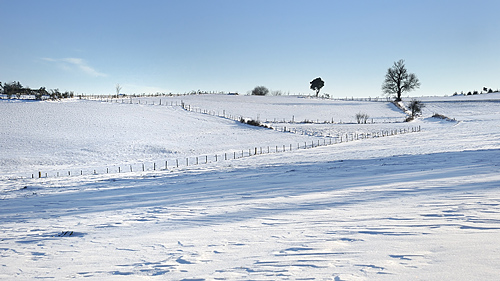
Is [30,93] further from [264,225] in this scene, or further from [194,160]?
[264,225]

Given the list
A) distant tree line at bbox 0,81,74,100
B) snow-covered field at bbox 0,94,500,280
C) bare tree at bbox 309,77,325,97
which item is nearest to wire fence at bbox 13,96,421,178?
snow-covered field at bbox 0,94,500,280

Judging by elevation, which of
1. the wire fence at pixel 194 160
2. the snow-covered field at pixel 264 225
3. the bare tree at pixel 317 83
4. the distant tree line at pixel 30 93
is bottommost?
the wire fence at pixel 194 160

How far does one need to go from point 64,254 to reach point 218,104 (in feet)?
236

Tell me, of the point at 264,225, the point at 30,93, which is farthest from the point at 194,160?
the point at 30,93

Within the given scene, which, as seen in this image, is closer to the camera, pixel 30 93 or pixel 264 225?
pixel 264 225

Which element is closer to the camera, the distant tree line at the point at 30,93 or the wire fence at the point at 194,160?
the wire fence at the point at 194,160

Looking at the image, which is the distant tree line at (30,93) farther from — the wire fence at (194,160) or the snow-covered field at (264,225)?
the snow-covered field at (264,225)

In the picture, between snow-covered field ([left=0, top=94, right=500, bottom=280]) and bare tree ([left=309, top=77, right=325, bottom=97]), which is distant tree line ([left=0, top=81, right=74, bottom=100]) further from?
bare tree ([left=309, top=77, right=325, bottom=97])

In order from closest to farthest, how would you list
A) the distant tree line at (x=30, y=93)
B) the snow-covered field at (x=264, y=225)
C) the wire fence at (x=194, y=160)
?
1. the snow-covered field at (x=264, y=225)
2. the wire fence at (x=194, y=160)
3. the distant tree line at (x=30, y=93)

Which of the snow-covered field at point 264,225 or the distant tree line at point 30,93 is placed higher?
the distant tree line at point 30,93

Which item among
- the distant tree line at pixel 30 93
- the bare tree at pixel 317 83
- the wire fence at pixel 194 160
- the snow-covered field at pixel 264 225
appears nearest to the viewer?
the snow-covered field at pixel 264 225

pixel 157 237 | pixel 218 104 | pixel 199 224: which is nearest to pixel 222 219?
pixel 199 224

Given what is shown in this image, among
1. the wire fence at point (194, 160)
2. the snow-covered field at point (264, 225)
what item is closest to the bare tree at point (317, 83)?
the wire fence at point (194, 160)

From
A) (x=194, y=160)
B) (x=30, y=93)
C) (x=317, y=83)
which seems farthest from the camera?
(x=317, y=83)
